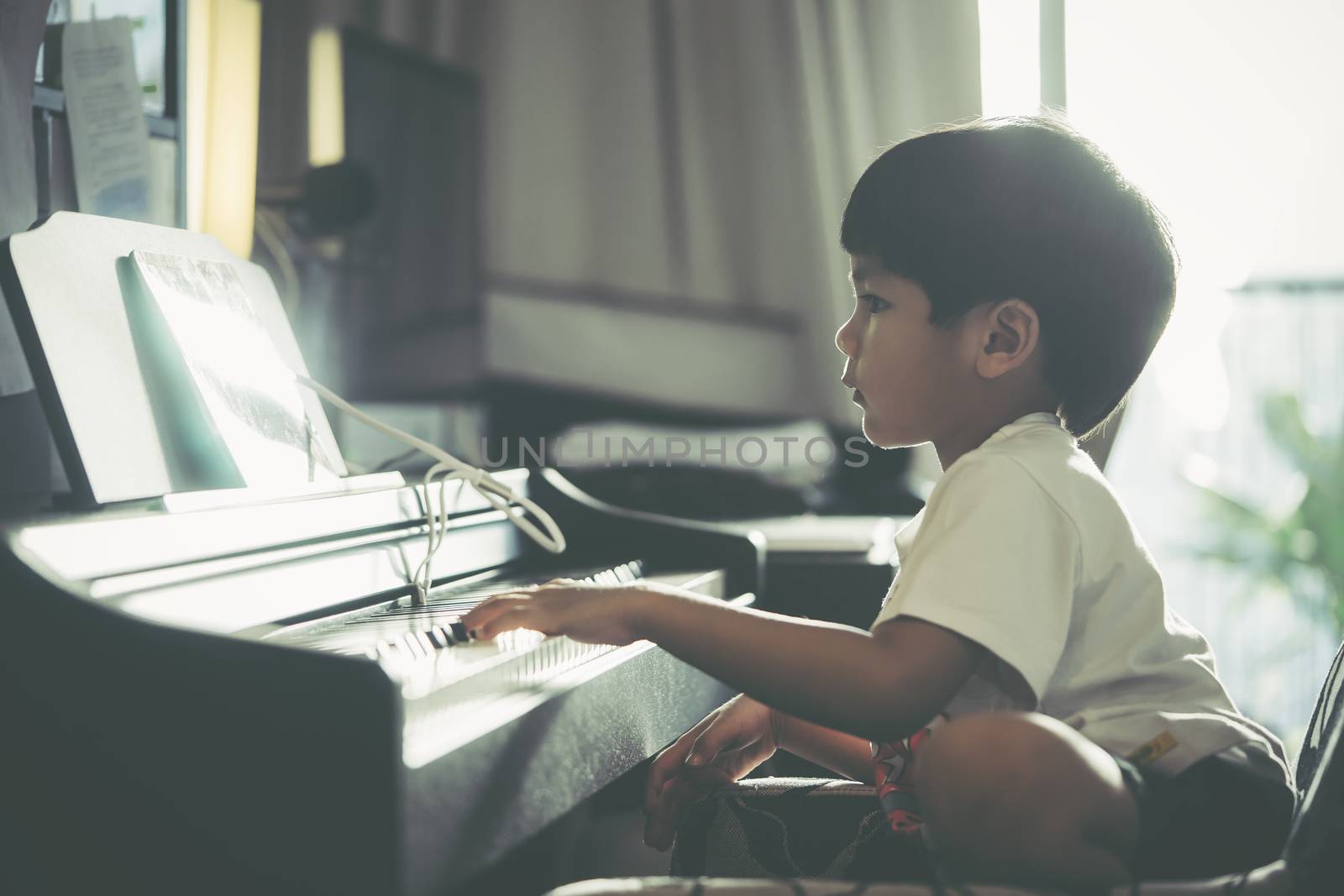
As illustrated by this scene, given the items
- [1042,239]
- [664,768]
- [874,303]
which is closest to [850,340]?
[874,303]

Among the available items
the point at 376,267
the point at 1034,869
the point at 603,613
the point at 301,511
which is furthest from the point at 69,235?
the point at 376,267

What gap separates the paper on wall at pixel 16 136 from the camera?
3.56ft

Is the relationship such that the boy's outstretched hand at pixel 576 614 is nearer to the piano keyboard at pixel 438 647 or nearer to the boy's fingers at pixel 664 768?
the piano keyboard at pixel 438 647

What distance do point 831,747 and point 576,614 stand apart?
398 mm

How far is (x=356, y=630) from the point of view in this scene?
3.00 ft

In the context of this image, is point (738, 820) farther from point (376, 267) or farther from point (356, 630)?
point (376, 267)

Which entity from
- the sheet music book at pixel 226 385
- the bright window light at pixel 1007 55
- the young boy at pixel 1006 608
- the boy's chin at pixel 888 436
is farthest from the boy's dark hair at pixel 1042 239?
the bright window light at pixel 1007 55

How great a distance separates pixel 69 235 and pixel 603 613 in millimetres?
559

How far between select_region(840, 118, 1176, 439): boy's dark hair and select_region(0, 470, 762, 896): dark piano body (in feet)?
1.49

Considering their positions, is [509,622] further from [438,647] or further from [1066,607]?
[1066,607]

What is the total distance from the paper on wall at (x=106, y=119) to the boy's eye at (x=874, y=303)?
2.78 ft

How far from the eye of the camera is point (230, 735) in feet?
2.19

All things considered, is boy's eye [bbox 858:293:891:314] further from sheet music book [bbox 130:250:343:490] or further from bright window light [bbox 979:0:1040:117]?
bright window light [bbox 979:0:1040:117]

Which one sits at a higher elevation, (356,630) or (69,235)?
(69,235)
